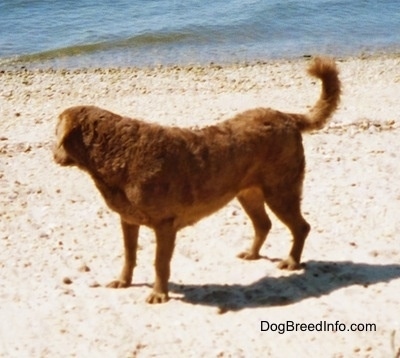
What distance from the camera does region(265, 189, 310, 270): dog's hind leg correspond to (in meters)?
6.99

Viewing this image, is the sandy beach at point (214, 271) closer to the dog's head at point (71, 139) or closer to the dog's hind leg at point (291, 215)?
the dog's hind leg at point (291, 215)

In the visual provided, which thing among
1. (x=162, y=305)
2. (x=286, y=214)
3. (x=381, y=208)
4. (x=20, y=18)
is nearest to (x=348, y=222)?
(x=381, y=208)

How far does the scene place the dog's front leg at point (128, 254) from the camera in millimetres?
6918

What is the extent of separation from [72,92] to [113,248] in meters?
7.65

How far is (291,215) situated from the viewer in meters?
7.08

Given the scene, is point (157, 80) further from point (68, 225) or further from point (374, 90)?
point (68, 225)

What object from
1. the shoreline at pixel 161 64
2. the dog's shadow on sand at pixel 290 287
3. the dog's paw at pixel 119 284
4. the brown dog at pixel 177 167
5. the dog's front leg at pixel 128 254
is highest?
the brown dog at pixel 177 167

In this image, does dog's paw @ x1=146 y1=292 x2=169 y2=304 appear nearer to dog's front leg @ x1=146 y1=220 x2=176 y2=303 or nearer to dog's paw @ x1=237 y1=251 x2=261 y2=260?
dog's front leg @ x1=146 y1=220 x2=176 y2=303

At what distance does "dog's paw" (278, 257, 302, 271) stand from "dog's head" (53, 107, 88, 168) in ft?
5.90

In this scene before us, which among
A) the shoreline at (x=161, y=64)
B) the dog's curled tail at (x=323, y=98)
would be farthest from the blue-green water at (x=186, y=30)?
the dog's curled tail at (x=323, y=98)

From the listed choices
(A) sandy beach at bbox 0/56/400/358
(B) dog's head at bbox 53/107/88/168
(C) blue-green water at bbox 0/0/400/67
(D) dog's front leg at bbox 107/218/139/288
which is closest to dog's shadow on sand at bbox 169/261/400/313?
(A) sandy beach at bbox 0/56/400/358

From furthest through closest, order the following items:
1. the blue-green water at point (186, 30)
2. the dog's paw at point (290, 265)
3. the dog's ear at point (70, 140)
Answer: the blue-green water at point (186, 30) → the dog's paw at point (290, 265) → the dog's ear at point (70, 140)

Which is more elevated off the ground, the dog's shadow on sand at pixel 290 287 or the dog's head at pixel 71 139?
the dog's head at pixel 71 139

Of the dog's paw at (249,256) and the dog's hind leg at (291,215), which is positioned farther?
the dog's paw at (249,256)
